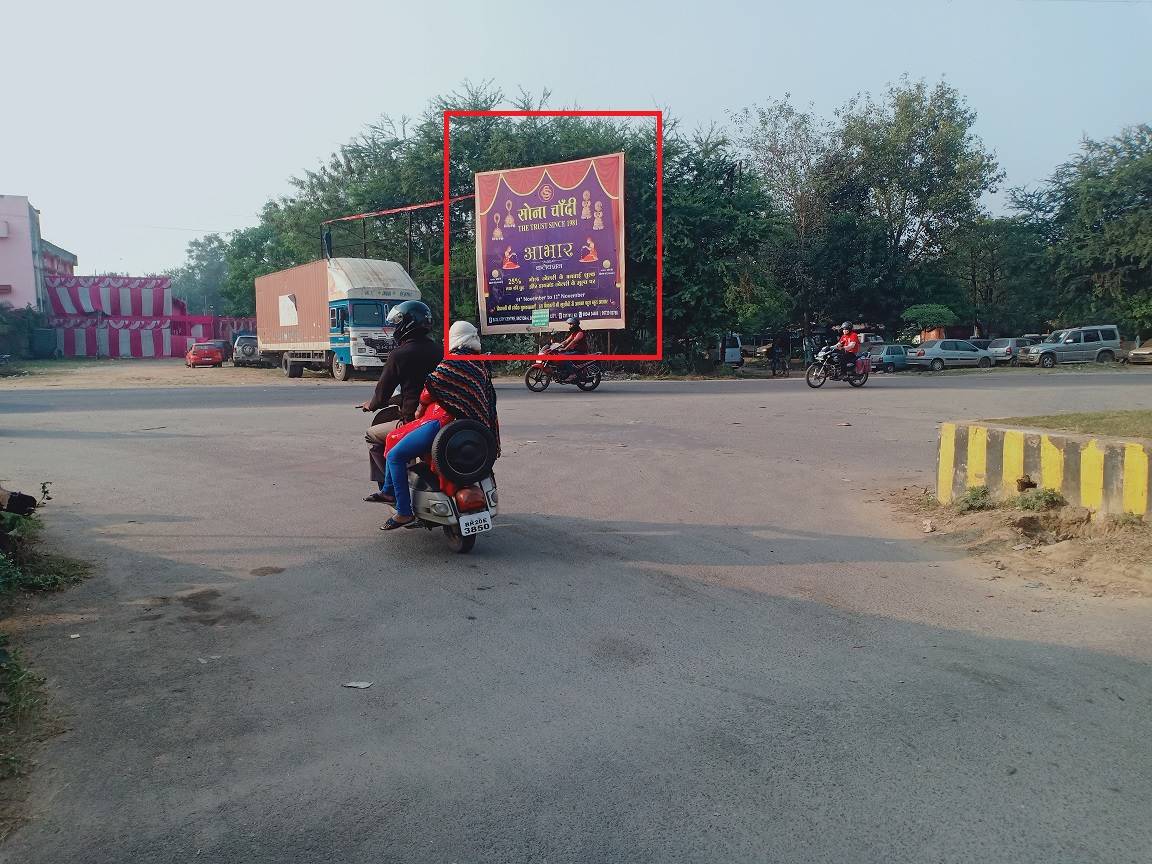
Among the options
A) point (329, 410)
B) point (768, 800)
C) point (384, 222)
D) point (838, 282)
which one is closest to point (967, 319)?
point (838, 282)

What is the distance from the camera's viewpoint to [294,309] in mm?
30422

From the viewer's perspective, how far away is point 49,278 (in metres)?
53.5

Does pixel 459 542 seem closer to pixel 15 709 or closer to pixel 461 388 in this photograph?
pixel 461 388

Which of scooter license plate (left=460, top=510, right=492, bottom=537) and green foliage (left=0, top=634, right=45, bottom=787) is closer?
green foliage (left=0, top=634, right=45, bottom=787)

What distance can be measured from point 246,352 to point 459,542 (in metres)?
38.0

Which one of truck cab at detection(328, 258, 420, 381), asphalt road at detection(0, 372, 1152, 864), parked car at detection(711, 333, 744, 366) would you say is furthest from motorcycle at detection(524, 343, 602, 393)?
→ asphalt road at detection(0, 372, 1152, 864)

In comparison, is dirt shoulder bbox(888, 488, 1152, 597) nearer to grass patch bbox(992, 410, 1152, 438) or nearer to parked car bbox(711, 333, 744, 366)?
grass patch bbox(992, 410, 1152, 438)

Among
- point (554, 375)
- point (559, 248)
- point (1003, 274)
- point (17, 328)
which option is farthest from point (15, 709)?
point (1003, 274)

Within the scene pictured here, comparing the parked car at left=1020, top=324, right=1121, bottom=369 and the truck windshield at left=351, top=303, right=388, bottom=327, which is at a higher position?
the truck windshield at left=351, top=303, right=388, bottom=327

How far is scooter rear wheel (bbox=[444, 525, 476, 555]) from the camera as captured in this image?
6207 mm

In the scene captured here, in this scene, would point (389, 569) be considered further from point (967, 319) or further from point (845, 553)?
point (967, 319)

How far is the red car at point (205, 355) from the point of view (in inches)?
1623

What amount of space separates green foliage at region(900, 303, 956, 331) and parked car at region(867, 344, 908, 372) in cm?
606

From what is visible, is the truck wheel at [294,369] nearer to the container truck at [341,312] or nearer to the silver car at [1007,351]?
the container truck at [341,312]
